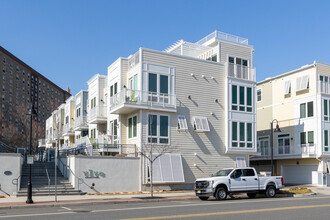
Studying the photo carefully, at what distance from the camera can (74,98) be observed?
→ 48.8m

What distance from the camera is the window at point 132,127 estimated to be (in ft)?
96.5

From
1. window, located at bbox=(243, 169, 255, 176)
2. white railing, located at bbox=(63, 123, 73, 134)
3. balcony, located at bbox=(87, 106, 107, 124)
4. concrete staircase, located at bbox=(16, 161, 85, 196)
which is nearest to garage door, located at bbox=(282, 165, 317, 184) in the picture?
window, located at bbox=(243, 169, 255, 176)

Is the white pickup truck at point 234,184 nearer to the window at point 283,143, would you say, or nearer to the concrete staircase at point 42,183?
the concrete staircase at point 42,183

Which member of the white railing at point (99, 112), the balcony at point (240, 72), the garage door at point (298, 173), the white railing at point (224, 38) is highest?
the white railing at point (224, 38)

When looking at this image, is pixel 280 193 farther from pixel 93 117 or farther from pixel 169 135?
pixel 93 117

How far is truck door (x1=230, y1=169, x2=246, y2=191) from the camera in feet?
74.6

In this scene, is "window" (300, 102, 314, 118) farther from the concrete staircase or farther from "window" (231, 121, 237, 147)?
the concrete staircase

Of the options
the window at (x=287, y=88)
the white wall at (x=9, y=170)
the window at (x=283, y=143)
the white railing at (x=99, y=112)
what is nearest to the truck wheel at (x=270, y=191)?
the white wall at (x=9, y=170)

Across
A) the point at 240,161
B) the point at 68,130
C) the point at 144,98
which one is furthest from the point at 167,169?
the point at 68,130

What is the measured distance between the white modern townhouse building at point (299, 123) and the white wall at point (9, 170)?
2561cm

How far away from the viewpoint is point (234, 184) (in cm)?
2280

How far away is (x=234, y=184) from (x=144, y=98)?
9.26m

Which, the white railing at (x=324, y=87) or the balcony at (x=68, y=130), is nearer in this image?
the white railing at (x=324, y=87)

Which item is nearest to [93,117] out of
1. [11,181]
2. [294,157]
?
[11,181]
